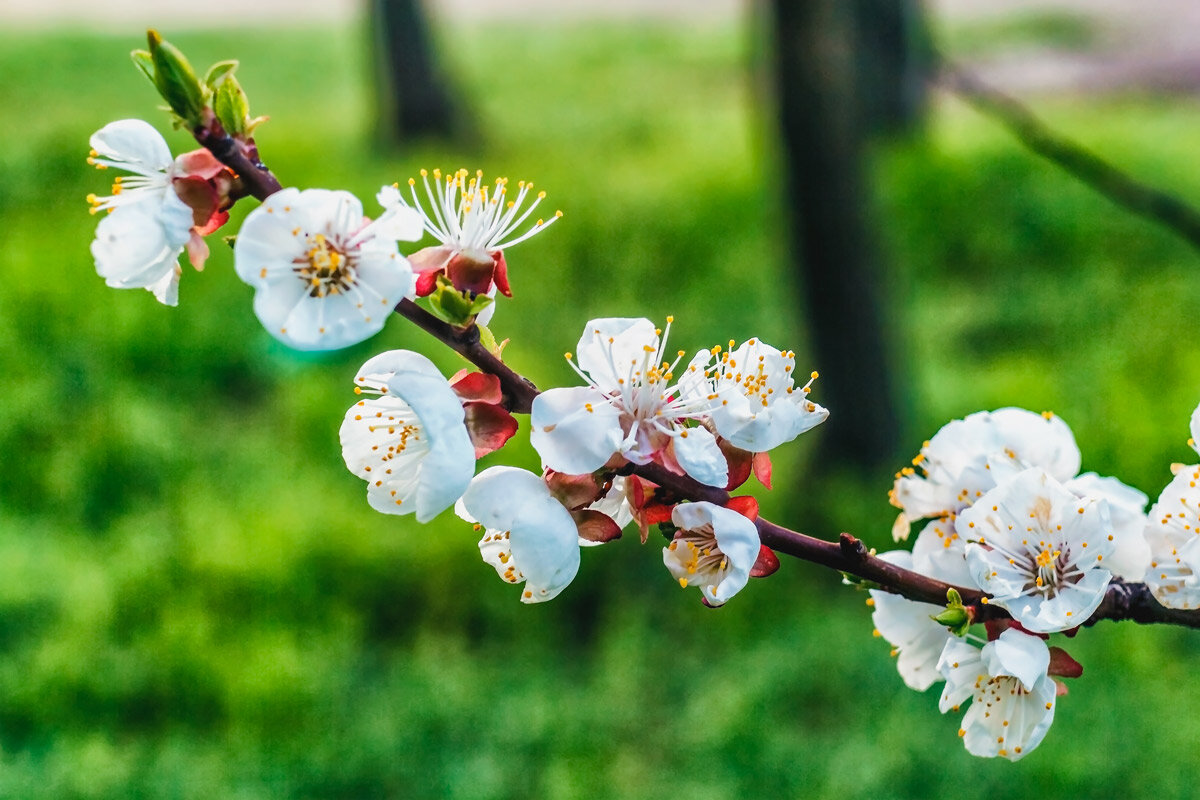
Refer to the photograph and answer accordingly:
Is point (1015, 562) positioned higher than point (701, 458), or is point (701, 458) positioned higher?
point (701, 458)

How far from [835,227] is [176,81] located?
10.2 feet

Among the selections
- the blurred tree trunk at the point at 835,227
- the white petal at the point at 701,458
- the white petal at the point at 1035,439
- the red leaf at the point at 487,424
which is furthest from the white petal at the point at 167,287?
the blurred tree trunk at the point at 835,227

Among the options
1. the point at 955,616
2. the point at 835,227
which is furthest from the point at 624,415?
the point at 835,227

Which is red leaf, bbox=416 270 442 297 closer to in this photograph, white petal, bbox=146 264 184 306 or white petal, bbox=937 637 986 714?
white petal, bbox=146 264 184 306

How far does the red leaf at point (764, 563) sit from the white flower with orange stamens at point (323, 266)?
1.01 feet

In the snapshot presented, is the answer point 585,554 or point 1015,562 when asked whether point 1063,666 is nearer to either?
point 1015,562

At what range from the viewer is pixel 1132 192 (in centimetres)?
175

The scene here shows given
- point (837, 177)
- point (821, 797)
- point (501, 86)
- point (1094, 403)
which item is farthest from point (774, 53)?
point (501, 86)

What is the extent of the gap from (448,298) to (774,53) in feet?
10.2

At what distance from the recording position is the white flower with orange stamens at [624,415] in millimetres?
726

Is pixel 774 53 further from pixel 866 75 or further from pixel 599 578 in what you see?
pixel 866 75

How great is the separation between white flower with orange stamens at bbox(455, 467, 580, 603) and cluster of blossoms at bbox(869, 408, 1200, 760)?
27cm

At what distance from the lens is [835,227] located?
3.58 m

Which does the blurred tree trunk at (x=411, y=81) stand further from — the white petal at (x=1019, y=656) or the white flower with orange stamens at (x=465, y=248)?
the white petal at (x=1019, y=656)
